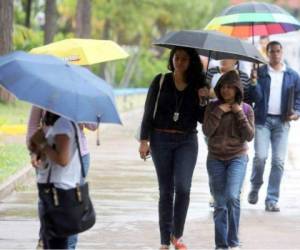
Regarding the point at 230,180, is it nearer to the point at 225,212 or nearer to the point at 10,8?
the point at 225,212

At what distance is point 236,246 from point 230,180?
61cm

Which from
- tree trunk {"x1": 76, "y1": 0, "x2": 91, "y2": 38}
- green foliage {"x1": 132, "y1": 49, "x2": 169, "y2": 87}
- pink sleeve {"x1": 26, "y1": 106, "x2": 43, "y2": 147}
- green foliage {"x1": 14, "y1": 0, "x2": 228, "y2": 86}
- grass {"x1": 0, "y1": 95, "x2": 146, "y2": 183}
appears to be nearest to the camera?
pink sleeve {"x1": 26, "y1": 106, "x2": 43, "y2": 147}

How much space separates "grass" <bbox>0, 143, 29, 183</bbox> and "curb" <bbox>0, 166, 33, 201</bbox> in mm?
83

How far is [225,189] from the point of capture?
7977mm

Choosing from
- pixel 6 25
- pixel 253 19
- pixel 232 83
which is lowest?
pixel 6 25

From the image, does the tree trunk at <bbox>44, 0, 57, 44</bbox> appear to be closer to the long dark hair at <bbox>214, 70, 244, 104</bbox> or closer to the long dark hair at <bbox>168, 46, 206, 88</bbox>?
the long dark hair at <bbox>168, 46, 206, 88</bbox>

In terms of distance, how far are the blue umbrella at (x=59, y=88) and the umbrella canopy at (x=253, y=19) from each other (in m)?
4.22

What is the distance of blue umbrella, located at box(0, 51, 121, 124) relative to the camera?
586 cm

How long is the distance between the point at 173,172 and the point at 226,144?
0.54 metres

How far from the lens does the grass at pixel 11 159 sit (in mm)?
13055

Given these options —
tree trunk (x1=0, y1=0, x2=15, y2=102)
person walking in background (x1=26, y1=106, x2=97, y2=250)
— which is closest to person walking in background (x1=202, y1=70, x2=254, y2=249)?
person walking in background (x1=26, y1=106, x2=97, y2=250)

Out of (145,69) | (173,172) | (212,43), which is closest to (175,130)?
(173,172)

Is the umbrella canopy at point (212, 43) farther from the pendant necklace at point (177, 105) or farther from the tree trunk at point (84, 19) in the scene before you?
the tree trunk at point (84, 19)

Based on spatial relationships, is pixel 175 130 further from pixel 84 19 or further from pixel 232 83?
pixel 84 19
